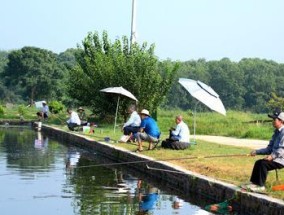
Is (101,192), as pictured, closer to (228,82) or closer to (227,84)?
(228,82)

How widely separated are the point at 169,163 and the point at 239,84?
81144 mm

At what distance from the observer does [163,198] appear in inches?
521

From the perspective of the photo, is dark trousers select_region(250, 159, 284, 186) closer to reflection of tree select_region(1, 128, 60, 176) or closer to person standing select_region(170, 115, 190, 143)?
person standing select_region(170, 115, 190, 143)

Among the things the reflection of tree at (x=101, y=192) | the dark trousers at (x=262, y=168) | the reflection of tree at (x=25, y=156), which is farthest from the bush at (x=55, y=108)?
the dark trousers at (x=262, y=168)

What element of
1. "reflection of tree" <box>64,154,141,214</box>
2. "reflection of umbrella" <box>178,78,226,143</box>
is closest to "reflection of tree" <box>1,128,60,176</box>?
"reflection of tree" <box>64,154,141,214</box>

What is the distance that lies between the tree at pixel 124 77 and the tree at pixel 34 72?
1530 inches

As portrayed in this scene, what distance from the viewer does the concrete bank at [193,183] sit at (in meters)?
10.7

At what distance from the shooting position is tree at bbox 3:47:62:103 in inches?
2940

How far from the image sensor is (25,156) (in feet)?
68.9

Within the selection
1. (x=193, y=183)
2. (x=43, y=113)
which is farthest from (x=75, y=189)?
(x=43, y=113)

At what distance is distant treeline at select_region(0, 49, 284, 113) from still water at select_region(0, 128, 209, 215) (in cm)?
5195

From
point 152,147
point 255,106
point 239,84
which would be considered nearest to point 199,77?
point 239,84

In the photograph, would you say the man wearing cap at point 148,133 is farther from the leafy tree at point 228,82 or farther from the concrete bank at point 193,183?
the leafy tree at point 228,82

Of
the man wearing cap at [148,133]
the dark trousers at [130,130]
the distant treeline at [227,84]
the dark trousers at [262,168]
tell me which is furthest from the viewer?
the distant treeline at [227,84]
